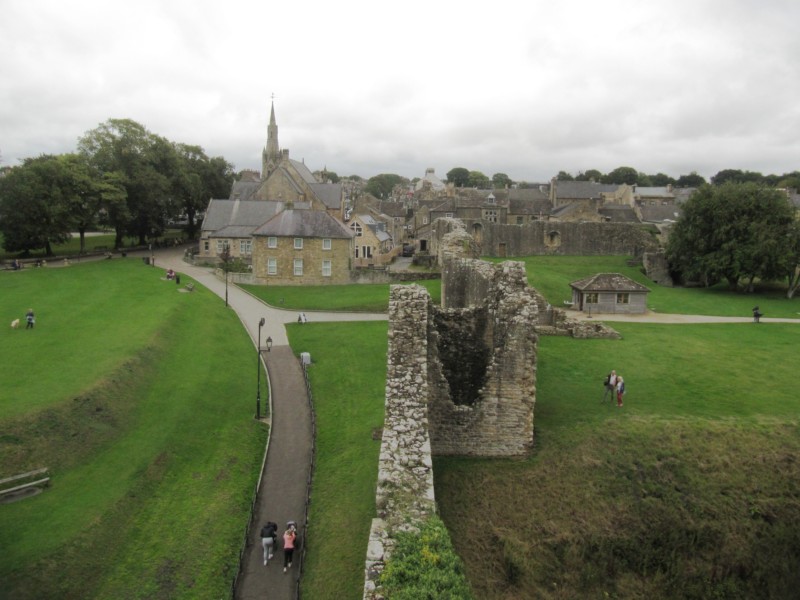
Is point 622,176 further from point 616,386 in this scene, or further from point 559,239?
point 616,386

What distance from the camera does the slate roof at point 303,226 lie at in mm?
50531

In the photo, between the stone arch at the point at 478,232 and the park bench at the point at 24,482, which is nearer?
the park bench at the point at 24,482

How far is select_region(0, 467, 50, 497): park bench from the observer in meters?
16.2

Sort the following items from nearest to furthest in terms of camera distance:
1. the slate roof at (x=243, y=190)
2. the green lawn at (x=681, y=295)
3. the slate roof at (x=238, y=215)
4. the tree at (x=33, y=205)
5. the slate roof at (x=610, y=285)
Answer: the slate roof at (x=610, y=285), the green lawn at (x=681, y=295), the tree at (x=33, y=205), the slate roof at (x=238, y=215), the slate roof at (x=243, y=190)

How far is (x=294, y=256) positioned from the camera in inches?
1988

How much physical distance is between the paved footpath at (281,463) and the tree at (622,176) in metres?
140

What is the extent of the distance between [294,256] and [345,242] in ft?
15.6

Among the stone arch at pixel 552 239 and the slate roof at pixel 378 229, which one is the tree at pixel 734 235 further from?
the slate roof at pixel 378 229

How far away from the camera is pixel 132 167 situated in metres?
63.9

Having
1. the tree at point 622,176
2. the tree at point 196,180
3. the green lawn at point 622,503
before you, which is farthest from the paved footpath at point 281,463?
the tree at point 622,176

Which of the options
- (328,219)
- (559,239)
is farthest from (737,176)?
(328,219)

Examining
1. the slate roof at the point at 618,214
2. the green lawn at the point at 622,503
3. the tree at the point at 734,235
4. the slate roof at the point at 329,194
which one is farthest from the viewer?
the slate roof at the point at 329,194

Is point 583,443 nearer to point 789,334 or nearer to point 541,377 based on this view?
point 541,377

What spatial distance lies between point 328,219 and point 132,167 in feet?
91.7
